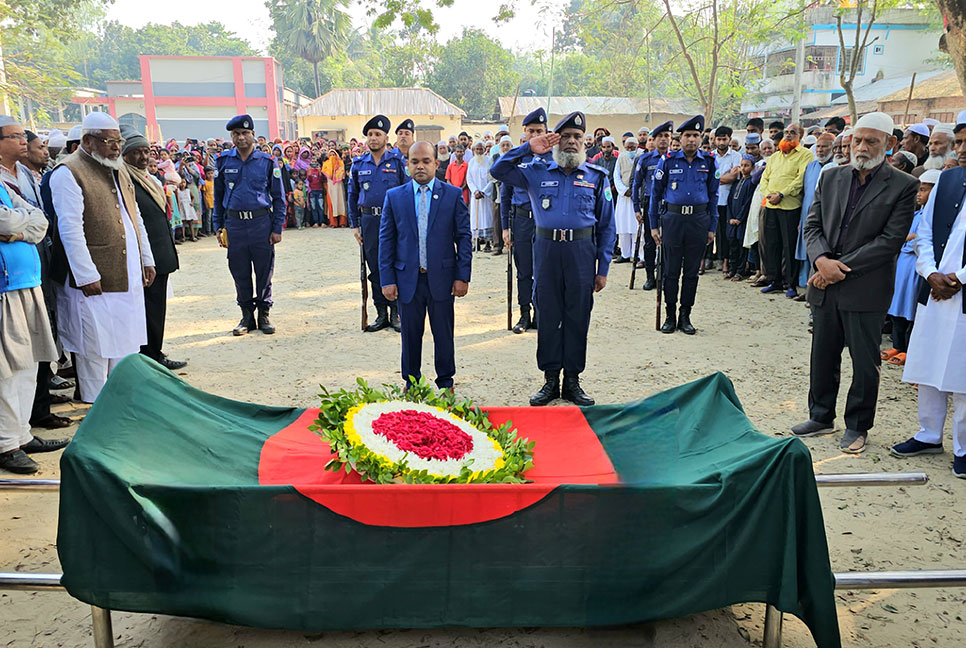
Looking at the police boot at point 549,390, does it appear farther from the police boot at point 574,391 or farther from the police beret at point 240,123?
the police beret at point 240,123

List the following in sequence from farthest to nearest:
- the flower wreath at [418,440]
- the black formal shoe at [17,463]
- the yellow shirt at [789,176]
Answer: the yellow shirt at [789,176], the black formal shoe at [17,463], the flower wreath at [418,440]

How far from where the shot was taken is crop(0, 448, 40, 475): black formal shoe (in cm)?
412

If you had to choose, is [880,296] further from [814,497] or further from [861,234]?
[814,497]

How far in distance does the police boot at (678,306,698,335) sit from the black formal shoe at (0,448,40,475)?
572 centimetres

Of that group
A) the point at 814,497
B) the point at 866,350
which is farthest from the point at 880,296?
the point at 814,497

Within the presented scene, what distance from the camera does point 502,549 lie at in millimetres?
2568

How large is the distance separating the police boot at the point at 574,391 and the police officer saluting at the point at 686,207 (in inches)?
94.7

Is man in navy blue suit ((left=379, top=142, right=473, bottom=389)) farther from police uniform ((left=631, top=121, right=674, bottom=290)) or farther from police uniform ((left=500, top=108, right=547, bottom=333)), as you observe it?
police uniform ((left=631, top=121, right=674, bottom=290))

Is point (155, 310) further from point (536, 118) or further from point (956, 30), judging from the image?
point (956, 30)

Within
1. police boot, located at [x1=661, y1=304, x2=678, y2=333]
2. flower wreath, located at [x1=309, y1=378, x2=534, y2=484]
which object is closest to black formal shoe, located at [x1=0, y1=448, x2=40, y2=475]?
flower wreath, located at [x1=309, y1=378, x2=534, y2=484]

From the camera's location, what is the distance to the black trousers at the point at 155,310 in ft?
18.6

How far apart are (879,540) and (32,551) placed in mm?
4090

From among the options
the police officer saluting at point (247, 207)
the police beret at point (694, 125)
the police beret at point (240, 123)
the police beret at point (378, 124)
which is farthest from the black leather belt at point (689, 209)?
the police beret at point (240, 123)

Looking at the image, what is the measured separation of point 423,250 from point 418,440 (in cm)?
218
